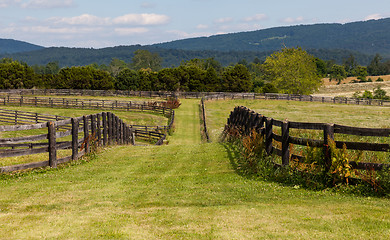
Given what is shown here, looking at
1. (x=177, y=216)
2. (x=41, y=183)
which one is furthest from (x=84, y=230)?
(x=41, y=183)

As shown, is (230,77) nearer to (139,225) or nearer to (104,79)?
(104,79)

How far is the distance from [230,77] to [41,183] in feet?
301

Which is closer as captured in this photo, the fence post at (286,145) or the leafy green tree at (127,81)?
the fence post at (286,145)

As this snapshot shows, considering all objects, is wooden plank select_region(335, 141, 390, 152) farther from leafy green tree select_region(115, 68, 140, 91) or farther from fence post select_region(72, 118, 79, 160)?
leafy green tree select_region(115, 68, 140, 91)

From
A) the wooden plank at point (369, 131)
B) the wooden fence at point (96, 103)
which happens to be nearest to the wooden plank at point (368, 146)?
the wooden plank at point (369, 131)

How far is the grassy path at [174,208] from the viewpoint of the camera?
6.41 metres

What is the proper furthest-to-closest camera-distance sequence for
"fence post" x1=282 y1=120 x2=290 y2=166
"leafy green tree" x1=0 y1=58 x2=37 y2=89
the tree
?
the tree < "leafy green tree" x1=0 y1=58 x2=37 y2=89 < "fence post" x1=282 y1=120 x2=290 y2=166

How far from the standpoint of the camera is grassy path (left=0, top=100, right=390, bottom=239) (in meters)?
6.41

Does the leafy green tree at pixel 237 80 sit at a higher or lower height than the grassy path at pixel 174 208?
higher

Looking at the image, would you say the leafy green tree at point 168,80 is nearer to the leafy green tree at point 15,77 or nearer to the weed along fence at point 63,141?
the leafy green tree at point 15,77

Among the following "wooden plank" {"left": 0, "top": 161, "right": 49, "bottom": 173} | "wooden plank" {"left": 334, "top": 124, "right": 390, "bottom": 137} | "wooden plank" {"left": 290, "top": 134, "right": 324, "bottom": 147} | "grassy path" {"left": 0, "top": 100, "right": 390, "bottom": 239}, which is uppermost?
"wooden plank" {"left": 334, "top": 124, "right": 390, "bottom": 137}

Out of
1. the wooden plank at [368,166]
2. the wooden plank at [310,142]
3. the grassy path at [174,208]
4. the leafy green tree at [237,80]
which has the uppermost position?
the leafy green tree at [237,80]

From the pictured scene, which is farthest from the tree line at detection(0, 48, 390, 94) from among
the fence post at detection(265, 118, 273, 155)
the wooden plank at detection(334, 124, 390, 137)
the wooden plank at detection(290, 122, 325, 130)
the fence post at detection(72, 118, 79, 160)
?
the wooden plank at detection(334, 124, 390, 137)

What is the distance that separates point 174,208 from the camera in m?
7.97
